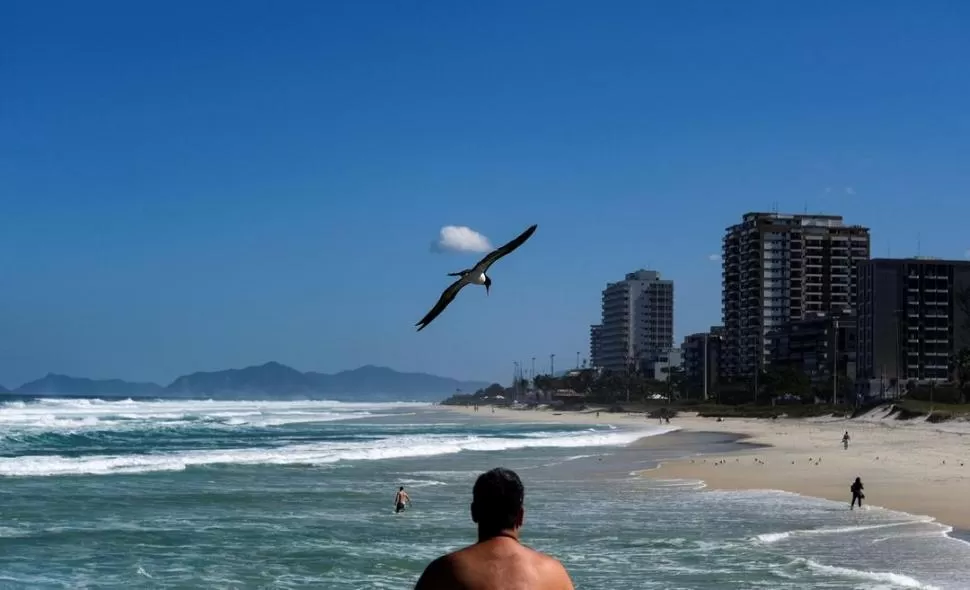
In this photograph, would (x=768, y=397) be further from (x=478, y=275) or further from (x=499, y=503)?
(x=499, y=503)

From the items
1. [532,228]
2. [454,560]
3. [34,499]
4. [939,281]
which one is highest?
[939,281]

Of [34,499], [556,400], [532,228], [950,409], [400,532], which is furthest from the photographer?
[556,400]

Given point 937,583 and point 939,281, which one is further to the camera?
point 939,281

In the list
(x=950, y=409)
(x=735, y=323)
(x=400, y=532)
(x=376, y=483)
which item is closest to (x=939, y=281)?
(x=735, y=323)

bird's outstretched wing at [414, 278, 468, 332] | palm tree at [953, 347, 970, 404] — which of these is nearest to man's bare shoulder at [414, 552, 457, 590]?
bird's outstretched wing at [414, 278, 468, 332]

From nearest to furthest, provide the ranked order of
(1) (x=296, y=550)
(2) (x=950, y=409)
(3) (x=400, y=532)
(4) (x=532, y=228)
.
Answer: (4) (x=532, y=228) → (1) (x=296, y=550) → (3) (x=400, y=532) → (2) (x=950, y=409)

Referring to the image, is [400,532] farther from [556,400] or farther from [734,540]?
[556,400]

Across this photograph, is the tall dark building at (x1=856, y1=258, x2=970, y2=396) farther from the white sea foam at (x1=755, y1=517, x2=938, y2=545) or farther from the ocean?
the white sea foam at (x1=755, y1=517, x2=938, y2=545)

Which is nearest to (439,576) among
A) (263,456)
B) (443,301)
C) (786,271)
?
(443,301)
